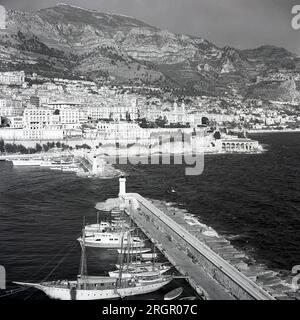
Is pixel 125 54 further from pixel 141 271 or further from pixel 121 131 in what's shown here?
pixel 141 271

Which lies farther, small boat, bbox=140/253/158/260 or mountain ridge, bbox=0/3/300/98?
mountain ridge, bbox=0/3/300/98

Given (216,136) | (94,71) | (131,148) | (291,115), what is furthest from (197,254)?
(291,115)

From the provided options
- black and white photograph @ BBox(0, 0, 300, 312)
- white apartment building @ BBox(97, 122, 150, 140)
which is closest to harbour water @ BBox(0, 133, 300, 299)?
black and white photograph @ BBox(0, 0, 300, 312)

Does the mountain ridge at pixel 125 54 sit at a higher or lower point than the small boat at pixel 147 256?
higher

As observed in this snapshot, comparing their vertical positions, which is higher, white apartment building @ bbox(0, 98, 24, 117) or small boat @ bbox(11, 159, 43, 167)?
white apartment building @ bbox(0, 98, 24, 117)

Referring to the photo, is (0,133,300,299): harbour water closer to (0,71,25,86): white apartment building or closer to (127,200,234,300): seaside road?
(127,200,234,300): seaside road

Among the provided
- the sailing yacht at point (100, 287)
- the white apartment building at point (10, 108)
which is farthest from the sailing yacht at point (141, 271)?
the white apartment building at point (10, 108)

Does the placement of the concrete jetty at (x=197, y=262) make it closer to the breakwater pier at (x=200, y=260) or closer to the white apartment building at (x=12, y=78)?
the breakwater pier at (x=200, y=260)

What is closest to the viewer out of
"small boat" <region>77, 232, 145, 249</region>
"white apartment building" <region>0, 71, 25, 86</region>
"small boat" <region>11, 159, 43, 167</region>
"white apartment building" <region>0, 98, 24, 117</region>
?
"small boat" <region>77, 232, 145, 249</region>

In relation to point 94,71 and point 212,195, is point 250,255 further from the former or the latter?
point 94,71
